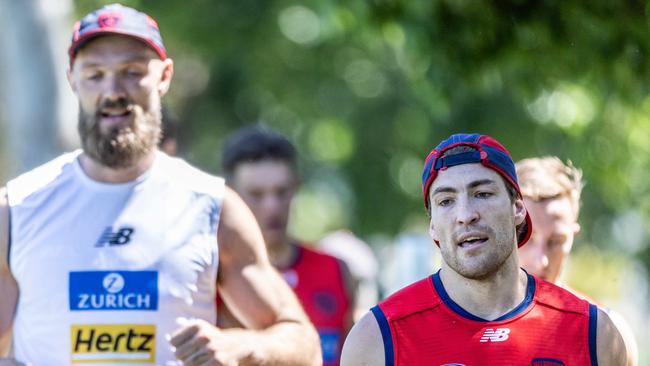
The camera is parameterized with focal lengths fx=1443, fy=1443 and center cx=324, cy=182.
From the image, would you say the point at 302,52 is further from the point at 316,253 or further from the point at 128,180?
the point at 128,180

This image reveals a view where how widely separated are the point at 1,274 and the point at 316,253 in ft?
10.1

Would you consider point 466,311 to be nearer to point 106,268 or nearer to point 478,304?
point 478,304

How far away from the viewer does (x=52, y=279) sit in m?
5.00

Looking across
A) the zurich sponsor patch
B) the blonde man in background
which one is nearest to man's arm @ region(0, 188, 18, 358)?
the zurich sponsor patch

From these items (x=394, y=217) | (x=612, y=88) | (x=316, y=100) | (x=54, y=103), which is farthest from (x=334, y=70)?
(x=612, y=88)

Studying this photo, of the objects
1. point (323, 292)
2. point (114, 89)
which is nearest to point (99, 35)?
point (114, 89)

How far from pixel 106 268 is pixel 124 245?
10cm

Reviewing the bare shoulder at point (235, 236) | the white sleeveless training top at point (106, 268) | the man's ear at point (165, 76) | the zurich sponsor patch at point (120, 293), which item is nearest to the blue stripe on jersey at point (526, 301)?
the bare shoulder at point (235, 236)

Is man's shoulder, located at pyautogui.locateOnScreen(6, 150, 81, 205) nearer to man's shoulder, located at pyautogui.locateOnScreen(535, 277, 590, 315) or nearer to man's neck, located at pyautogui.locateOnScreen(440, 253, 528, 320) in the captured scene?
man's neck, located at pyautogui.locateOnScreen(440, 253, 528, 320)

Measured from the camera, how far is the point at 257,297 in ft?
16.9

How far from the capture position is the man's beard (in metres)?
5.12

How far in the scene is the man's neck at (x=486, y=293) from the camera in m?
4.49

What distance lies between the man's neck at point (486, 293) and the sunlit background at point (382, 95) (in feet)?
10.7

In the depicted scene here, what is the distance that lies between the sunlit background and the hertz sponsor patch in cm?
319
